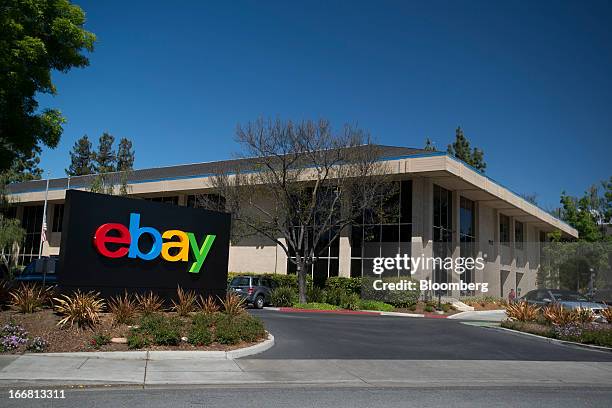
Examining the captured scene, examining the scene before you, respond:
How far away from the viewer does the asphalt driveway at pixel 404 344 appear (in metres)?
13.6

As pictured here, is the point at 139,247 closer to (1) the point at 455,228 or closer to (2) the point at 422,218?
(2) the point at 422,218

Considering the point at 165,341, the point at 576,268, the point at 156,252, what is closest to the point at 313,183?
the point at 156,252

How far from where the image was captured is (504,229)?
47.5 meters

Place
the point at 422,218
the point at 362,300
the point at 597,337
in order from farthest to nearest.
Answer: the point at 422,218, the point at 362,300, the point at 597,337

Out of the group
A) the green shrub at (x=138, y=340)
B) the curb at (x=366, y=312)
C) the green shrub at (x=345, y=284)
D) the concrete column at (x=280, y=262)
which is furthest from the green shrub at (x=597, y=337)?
the concrete column at (x=280, y=262)

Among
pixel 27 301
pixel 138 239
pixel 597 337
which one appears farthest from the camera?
pixel 597 337

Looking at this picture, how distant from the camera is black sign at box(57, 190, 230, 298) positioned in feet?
46.0

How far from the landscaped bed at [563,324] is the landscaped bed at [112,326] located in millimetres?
9527

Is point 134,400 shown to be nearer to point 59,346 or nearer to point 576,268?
point 59,346

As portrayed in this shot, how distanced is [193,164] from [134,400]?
44.9 m

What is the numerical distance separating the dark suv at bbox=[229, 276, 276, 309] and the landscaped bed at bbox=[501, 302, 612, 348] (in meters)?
11.9

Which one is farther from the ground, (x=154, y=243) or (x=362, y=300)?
(x=154, y=243)

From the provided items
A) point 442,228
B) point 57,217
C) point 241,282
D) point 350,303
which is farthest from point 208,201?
point 57,217

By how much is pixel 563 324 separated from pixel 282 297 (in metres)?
14.9
